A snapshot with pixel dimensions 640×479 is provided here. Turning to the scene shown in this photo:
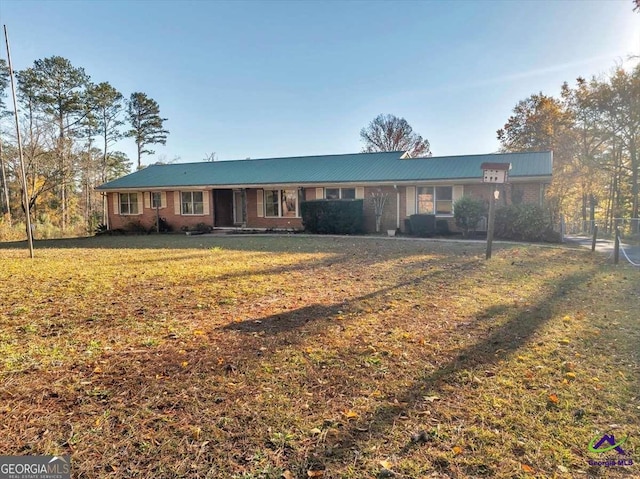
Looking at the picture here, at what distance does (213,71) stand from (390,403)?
73.6 feet

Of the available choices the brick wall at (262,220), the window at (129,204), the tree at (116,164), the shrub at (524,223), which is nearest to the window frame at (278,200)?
the brick wall at (262,220)

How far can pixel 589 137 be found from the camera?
30.7 metres

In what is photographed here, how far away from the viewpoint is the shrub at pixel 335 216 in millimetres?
18750

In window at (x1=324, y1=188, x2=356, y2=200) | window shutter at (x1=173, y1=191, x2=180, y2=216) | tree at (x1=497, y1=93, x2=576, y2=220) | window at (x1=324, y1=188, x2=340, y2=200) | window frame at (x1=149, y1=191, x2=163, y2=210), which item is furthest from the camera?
tree at (x1=497, y1=93, x2=576, y2=220)

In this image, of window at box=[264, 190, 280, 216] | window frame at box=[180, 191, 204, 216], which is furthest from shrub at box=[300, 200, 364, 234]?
window frame at box=[180, 191, 204, 216]

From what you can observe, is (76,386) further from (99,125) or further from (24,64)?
(99,125)

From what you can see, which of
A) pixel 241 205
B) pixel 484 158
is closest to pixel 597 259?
pixel 484 158

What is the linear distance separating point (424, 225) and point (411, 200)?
1718mm

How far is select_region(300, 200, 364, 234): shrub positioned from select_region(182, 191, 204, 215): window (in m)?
7.32

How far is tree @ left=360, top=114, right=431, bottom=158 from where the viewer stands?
45.7m

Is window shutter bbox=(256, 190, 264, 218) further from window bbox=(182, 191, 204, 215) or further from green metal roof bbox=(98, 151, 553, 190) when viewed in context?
A: window bbox=(182, 191, 204, 215)

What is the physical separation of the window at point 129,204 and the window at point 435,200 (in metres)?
17.3

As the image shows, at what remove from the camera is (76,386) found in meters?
3.23

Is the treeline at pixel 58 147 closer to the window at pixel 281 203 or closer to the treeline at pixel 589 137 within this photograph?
the window at pixel 281 203
